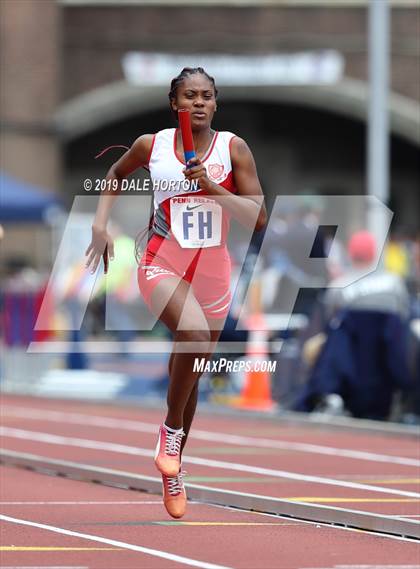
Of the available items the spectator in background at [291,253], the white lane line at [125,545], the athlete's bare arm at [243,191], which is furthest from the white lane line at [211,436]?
the athlete's bare arm at [243,191]

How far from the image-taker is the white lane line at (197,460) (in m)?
11.2

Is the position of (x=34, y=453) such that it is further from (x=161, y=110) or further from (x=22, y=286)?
(x=161, y=110)

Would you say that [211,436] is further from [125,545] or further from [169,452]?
[125,545]

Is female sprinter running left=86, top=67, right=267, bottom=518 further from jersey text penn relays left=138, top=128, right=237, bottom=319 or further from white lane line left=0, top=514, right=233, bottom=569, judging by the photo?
white lane line left=0, top=514, right=233, bottom=569

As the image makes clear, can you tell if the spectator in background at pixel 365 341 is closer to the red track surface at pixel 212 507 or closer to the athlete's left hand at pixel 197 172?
the red track surface at pixel 212 507

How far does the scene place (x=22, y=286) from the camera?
23188mm

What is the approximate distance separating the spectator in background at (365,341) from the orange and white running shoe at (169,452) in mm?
7533

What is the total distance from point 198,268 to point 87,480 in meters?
2.93

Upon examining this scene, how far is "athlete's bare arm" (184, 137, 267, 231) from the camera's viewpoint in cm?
846

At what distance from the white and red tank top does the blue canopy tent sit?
52.0 ft

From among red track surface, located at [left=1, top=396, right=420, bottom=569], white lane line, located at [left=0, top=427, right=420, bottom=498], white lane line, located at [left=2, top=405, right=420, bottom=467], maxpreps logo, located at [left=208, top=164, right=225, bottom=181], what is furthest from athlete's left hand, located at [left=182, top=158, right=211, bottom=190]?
white lane line, located at [left=2, top=405, right=420, bottom=467]

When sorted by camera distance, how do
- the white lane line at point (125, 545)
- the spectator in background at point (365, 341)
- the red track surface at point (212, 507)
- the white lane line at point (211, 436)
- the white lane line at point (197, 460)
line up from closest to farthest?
1. the white lane line at point (125, 545)
2. the red track surface at point (212, 507)
3. the white lane line at point (197, 460)
4. the white lane line at point (211, 436)
5. the spectator in background at point (365, 341)

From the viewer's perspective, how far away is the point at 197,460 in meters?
13.1

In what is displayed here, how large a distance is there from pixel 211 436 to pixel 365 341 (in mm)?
2024
